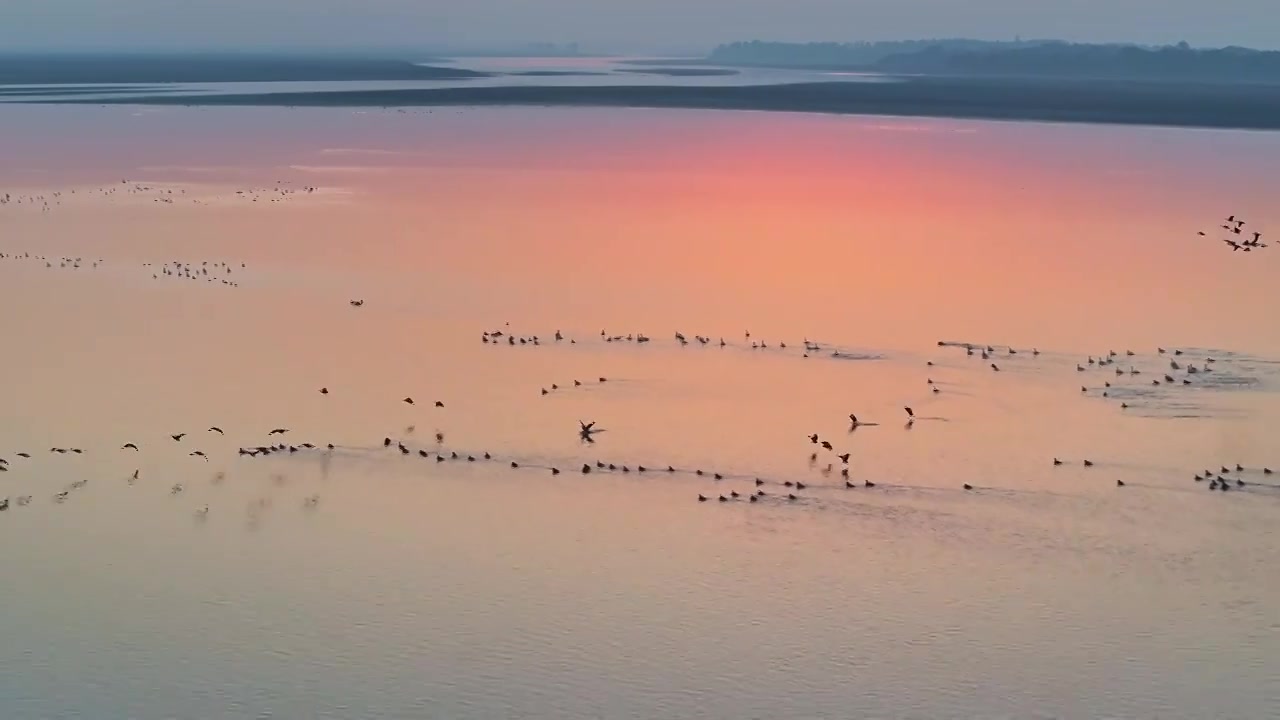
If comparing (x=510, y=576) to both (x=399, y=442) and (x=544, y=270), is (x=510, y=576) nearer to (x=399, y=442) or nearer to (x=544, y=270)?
(x=399, y=442)

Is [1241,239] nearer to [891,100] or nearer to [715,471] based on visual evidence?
[715,471]

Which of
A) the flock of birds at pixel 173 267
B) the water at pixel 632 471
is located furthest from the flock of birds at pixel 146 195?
the flock of birds at pixel 173 267

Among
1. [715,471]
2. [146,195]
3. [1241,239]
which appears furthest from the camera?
[146,195]

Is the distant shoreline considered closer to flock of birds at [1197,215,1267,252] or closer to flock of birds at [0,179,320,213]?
flock of birds at [1197,215,1267,252]

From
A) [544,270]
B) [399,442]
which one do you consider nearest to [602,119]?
[544,270]

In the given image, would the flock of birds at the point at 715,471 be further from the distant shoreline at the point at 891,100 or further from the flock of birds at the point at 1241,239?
the distant shoreline at the point at 891,100

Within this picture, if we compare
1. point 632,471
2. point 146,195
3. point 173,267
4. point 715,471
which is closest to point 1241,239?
point 715,471

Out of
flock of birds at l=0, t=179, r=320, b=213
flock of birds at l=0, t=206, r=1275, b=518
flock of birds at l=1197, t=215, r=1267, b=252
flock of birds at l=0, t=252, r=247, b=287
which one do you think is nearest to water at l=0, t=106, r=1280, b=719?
flock of birds at l=0, t=206, r=1275, b=518
